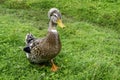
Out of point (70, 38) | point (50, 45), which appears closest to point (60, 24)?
point (50, 45)

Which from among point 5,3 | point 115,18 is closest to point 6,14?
point 5,3

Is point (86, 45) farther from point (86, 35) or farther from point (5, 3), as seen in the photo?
point (5, 3)

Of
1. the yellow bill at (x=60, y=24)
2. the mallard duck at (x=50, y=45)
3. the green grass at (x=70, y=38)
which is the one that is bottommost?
the green grass at (x=70, y=38)

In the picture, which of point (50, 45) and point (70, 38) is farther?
point (70, 38)

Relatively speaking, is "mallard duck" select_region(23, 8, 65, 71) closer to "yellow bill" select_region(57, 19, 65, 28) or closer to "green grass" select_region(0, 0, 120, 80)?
"yellow bill" select_region(57, 19, 65, 28)

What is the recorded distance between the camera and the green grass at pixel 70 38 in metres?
7.55

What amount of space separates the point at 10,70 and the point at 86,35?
334 cm

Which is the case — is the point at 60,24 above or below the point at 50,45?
above

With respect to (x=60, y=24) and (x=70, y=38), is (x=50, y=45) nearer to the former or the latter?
(x=60, y=24)

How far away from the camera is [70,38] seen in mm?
10055

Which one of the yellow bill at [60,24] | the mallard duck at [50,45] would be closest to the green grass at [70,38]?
the mallard duck at [50,45]

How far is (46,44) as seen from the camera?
7383mm

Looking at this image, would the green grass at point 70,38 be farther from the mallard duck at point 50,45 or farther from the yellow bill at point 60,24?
the yellow bill at point 60,24

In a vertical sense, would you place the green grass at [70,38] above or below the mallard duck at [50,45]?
below
